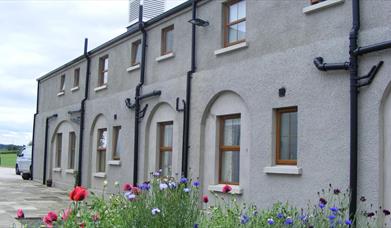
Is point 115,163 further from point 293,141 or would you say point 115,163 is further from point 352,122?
point 352,122

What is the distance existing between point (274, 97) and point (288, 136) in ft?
2.98

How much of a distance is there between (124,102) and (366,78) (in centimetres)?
1073

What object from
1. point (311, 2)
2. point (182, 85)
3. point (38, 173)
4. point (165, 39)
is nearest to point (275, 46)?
point (311, 2)

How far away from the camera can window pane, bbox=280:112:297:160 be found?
11.1 meters

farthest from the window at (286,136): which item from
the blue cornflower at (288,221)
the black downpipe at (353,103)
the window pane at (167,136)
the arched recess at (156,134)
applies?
the window pane at (167,136)

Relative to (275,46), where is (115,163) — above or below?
below

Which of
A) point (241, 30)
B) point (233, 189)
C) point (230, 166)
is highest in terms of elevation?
point (241, 30)

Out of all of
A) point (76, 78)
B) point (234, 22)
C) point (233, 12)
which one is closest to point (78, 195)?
point (234, 22)

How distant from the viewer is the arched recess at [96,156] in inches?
791

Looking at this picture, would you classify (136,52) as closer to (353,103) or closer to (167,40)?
(167,40)

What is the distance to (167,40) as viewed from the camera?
1638 cm

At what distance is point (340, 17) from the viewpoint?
32.9 ft

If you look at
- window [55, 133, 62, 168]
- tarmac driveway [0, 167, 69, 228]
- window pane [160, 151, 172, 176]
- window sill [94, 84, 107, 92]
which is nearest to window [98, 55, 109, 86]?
window sill [94, 84, 107, 92]

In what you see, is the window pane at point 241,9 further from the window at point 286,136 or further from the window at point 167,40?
the window at point 167,40
